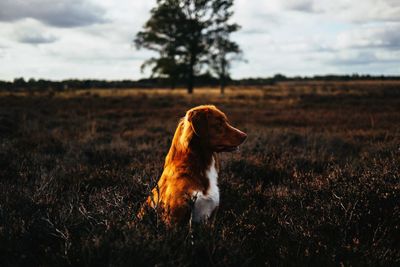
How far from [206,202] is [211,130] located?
577mm

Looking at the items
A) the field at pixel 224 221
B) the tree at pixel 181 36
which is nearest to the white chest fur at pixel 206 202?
the field at pixel 224 221

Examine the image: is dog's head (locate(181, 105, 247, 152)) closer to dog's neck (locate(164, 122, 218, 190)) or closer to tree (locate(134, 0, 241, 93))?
dog's neck (locate(164, 122, 218, 190))

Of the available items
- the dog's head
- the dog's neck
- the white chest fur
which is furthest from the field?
the dog's head

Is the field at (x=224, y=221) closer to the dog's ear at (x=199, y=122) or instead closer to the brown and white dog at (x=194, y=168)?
Answer: the brown and white dog at (x=194, y=168)

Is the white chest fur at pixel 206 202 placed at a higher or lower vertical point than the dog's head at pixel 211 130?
lower

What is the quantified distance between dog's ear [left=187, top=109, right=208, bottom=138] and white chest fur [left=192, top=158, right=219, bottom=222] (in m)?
0.32

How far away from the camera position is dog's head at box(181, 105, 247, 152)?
2.99 metres

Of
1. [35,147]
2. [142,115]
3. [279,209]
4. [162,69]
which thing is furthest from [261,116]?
[162,69]

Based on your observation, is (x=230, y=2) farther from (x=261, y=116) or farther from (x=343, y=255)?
(x=343, y=255)

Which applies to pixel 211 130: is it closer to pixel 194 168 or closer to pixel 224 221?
pixel 194 168

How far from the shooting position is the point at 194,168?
2.93m

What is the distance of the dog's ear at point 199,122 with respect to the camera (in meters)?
2.96

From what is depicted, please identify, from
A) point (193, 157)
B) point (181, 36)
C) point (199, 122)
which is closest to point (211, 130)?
point (199, 122)

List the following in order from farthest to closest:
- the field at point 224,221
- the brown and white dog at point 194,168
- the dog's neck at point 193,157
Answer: the dog's neck at point 193,157 → the brown and white dog at point 194,168 → the field at point 224,221
